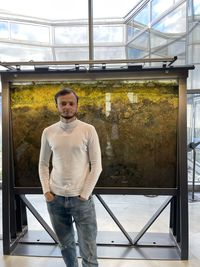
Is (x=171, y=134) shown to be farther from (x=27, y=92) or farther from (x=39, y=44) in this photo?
(x=39, y=44)

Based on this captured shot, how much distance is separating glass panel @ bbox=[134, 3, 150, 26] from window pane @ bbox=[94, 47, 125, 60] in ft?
1.84

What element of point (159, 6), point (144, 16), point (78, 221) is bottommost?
point (78, 221)

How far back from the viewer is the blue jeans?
6.50ft

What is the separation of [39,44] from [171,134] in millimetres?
3203

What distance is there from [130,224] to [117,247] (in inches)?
30.6

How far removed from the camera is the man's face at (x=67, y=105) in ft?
6.38

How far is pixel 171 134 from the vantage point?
2828mm

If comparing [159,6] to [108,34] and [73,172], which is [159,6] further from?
[73,172]

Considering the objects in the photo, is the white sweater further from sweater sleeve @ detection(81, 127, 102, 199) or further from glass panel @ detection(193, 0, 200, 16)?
glass panel @ detection(193, 0, 200, 16)

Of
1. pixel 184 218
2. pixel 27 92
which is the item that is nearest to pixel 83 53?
pixel 27 92

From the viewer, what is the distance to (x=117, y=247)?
3.04 metres

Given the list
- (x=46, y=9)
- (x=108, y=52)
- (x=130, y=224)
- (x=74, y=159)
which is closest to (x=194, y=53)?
(x=108, y=52)

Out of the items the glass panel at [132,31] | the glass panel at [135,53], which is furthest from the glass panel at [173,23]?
the glass panel at [135,53]

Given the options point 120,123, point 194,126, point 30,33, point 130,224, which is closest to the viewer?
point 120,123
